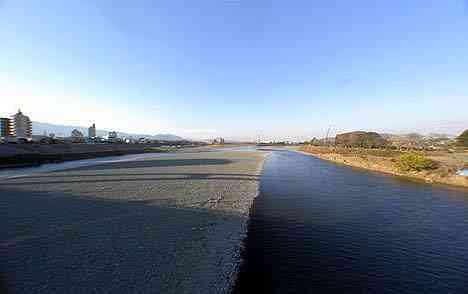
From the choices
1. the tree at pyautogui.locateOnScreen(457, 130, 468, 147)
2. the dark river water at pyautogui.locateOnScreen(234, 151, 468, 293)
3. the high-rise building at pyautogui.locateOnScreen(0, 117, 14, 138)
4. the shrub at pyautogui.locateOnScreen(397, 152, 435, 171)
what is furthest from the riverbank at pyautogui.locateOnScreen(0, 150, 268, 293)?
the high-rise building at pyautogui.locateOnScreen(0, 117, 14, 138)

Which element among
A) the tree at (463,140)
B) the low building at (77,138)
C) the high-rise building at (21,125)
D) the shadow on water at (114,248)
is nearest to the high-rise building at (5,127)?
the high-rise building at (21,125)

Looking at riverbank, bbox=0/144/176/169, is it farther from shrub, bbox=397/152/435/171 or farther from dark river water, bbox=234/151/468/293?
shrub, bbox=397/152/435/171

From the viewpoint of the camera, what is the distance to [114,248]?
18.0 ft

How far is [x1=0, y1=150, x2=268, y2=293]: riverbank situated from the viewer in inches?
168

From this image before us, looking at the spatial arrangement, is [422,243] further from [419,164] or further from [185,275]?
[419,164]

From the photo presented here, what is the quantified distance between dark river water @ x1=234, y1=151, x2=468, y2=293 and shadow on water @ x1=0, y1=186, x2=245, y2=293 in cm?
108

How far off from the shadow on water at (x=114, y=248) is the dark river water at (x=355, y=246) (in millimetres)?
1076

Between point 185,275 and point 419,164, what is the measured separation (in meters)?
28.1

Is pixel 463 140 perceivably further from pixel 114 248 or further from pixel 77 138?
pixel 77 138

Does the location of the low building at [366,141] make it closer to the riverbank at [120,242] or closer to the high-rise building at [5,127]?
the riverbank at [120,242]

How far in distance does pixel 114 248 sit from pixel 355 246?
300 inches

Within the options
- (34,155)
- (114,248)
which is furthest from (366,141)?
(34,155)

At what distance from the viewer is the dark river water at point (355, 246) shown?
5109 millimetres

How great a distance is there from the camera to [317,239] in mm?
7387
